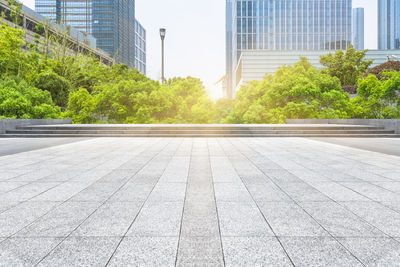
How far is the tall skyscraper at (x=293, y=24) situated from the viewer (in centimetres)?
8656

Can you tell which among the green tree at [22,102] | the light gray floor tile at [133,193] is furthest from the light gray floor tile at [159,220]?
the green tree at [22,102]

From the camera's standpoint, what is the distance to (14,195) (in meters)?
3.99

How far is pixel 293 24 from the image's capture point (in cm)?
8725

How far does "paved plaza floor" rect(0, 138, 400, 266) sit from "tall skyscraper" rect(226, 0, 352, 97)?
8840 centimetres

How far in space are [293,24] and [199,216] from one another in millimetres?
100356

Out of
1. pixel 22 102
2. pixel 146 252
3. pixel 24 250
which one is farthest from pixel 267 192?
pixel 22 102

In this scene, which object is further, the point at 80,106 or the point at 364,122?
the point at 80,106

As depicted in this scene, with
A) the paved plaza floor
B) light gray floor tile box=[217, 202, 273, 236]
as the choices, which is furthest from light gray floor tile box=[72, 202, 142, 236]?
light gray floor tile box=[217, 202, 273, 236]

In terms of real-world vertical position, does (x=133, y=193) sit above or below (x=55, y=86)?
below

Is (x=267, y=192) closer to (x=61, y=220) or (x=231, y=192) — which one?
(x=231, y=192)

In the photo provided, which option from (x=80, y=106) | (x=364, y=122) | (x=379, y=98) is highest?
(x=379, y=98)

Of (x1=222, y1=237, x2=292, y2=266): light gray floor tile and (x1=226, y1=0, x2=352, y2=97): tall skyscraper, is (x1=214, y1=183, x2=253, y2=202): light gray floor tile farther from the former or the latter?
(x1=226, y1=0, x2=352, y2=97): tall skyscraper

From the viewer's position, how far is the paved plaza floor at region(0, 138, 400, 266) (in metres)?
2.24

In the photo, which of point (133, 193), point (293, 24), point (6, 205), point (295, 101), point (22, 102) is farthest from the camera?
point (293, 24)
